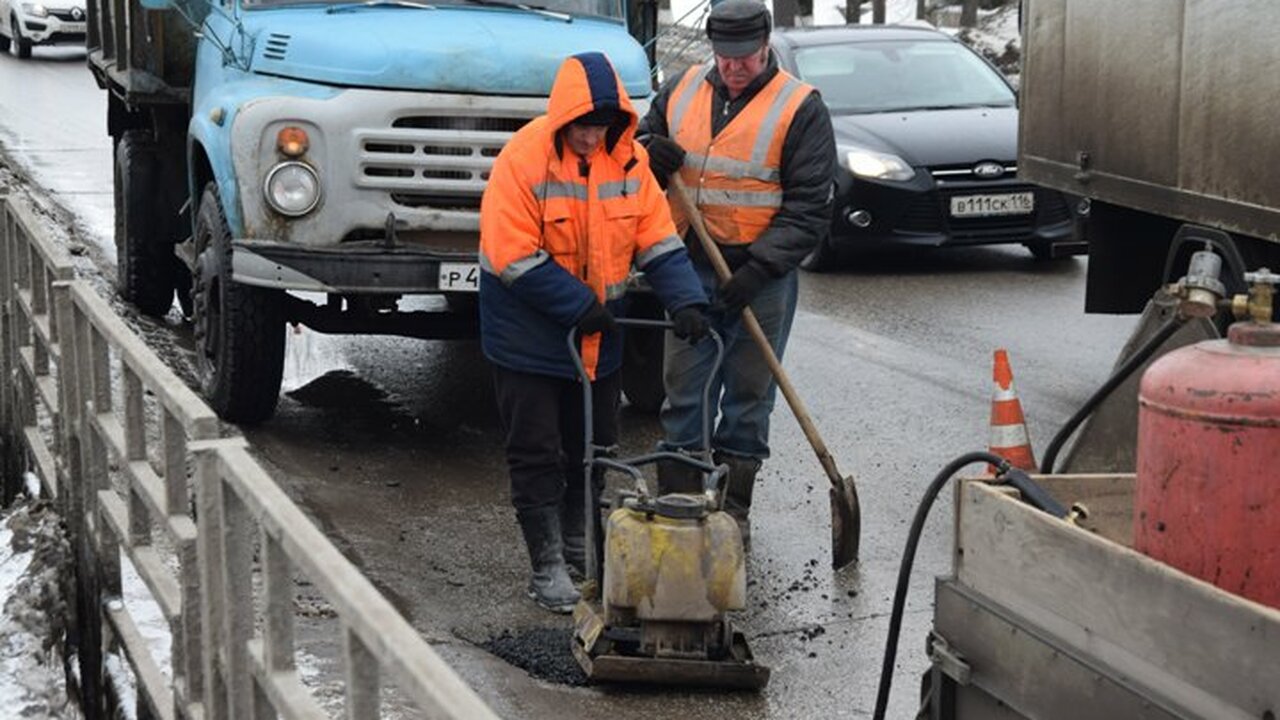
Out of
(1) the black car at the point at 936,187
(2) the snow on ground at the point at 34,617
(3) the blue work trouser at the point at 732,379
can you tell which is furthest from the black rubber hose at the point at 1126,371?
(1) the black car at the point at 936,187

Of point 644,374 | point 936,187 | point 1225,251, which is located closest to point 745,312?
point 1225,251

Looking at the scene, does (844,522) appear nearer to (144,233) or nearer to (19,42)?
(144,233)

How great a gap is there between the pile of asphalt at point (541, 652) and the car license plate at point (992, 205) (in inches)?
304

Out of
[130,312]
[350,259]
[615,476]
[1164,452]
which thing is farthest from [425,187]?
[1164,452]

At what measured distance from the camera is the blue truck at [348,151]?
896 cm

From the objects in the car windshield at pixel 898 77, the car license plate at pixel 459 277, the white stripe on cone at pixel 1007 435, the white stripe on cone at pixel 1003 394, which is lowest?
the white stripe on cone at pixel 1007 435

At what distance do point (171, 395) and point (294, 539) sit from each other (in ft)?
4.65

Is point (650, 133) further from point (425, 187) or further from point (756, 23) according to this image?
point (425, 187)

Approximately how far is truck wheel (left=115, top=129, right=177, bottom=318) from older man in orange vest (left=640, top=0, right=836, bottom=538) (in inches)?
190

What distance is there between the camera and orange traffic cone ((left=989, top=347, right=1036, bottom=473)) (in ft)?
25.5

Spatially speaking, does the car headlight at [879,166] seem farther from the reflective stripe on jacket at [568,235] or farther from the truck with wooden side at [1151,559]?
the truck with wooden side at [1151,559]

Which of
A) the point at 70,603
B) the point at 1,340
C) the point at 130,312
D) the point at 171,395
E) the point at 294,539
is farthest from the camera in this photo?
the point at 130,312

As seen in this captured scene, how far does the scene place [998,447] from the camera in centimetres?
786

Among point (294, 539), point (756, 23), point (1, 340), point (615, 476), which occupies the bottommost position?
point (615, 476)
